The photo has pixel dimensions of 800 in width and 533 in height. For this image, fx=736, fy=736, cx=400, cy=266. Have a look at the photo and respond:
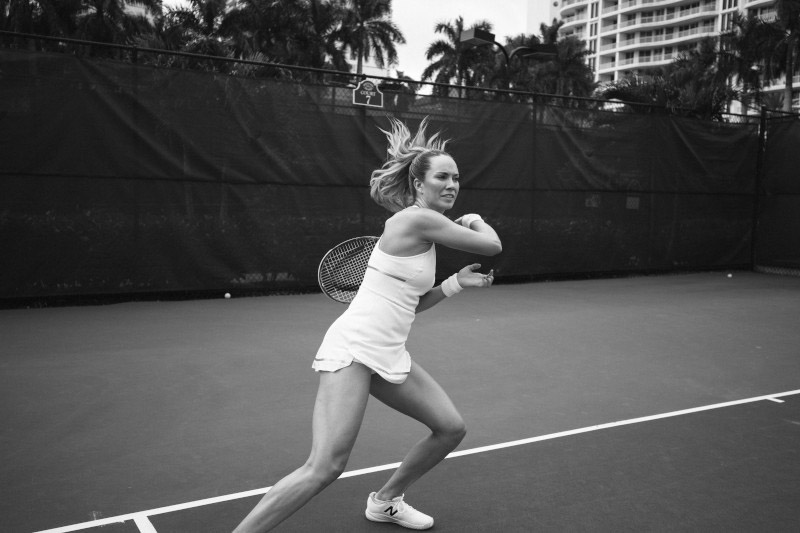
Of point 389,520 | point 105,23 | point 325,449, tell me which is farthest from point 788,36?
point 325,449

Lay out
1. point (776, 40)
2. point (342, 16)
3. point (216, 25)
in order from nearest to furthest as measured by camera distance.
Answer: point (216, 25) < point (776, 40) < point (342, 16)

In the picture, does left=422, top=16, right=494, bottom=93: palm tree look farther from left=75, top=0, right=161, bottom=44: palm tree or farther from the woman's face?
the woman's face

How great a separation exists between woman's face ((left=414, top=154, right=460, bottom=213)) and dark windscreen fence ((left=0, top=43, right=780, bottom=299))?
650cm

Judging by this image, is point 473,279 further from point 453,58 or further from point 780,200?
point 453,58

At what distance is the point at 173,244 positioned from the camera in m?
8.88

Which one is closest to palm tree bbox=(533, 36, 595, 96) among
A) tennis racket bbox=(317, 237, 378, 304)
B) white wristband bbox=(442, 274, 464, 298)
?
tennis racket bbox=(317, 237, 378, 304)

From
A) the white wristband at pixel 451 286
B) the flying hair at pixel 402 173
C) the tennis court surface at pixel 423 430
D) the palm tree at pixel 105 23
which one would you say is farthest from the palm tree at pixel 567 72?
the white wristband at pixel 451 286

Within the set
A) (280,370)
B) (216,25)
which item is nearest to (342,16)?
(216,25)

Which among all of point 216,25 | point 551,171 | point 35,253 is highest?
point 216,25

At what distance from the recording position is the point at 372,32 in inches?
1918

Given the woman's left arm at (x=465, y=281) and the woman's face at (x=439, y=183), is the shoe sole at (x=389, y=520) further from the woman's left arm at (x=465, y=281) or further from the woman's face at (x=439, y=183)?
the woman's face at (x=439, y=183)

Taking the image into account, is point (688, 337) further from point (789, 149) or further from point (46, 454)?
point (789, 149)

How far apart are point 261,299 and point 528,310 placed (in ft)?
11.0

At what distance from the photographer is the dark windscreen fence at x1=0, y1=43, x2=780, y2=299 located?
8.15m
